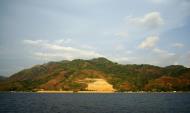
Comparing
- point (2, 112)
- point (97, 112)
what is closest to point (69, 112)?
point (97, 112)

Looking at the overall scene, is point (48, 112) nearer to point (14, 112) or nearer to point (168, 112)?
point (14, 112)

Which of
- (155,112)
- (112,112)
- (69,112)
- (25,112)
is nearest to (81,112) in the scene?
(69,112)

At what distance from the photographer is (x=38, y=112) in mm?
86250

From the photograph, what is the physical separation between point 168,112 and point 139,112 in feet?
32.9

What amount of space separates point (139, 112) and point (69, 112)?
24.4m

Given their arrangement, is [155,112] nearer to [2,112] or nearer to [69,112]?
[69,112]

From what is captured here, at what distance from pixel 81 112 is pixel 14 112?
2288 centimetres

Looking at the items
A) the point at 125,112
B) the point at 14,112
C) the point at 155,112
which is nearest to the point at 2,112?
the point at 14,112

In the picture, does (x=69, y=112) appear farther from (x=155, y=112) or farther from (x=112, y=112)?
(x=155, y=112)


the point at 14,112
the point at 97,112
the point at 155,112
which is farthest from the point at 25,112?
the point at 155,112

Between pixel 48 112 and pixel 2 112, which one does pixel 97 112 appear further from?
pixel 2 112

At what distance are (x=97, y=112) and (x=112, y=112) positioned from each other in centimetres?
544

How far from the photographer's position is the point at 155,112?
88.4m

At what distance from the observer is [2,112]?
8625cm
